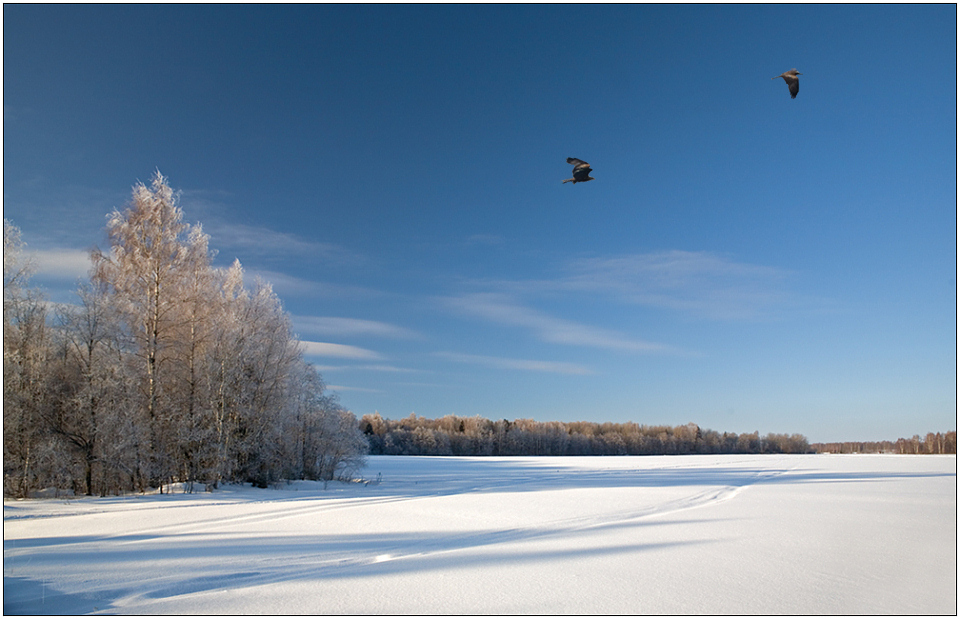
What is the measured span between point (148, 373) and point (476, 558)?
14408mm

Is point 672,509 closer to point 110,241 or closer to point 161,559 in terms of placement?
point 161,559

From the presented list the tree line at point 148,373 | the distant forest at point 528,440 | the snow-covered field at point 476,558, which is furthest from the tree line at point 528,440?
the snow-covered field at point 476,558

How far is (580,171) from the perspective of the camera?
9.32 metres

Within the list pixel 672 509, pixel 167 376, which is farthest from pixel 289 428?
pixel 672 509

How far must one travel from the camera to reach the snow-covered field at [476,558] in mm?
5484

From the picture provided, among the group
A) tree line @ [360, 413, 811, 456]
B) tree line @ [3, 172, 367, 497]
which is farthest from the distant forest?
tree line @ [3, 172, 367, 497]

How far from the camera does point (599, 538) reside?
878 cm

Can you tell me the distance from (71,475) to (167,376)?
371 centimetres

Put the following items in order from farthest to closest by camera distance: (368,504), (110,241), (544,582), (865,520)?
(110,241) → (368,504) → (865,520) → (544,582)

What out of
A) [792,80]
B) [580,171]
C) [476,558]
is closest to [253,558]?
[476,558]

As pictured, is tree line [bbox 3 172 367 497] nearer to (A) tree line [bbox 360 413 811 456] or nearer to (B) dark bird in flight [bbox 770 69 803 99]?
(B) dark bird in flight [bbox 770 69 803 99]

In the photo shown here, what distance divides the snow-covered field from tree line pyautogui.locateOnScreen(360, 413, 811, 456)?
190 feet

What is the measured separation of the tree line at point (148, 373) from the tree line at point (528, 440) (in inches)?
1984

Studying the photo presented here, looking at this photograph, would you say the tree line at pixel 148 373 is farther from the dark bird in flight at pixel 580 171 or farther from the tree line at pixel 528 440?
the tree line at pixel 528 440
